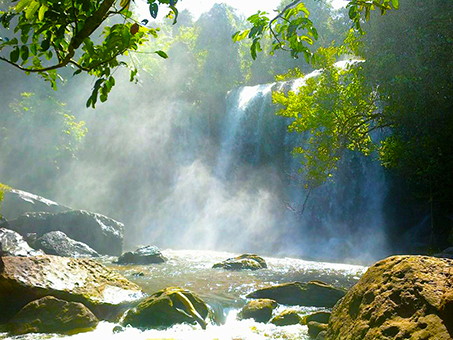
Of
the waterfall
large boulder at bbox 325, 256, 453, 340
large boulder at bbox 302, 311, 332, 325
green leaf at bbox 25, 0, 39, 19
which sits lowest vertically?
large boulder at bbox 302, 311, 332, 325

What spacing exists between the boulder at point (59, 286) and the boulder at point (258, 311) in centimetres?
255

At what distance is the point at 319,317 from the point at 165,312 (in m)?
3.11

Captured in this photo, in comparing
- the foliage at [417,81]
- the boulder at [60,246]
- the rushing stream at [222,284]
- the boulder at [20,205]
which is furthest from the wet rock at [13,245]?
the foliage at [417,81]

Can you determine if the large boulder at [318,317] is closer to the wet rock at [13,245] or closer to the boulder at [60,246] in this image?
the wet rock at [13,245]

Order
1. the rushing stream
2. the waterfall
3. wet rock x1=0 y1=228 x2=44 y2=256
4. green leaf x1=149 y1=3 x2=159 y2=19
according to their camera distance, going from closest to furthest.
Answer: green leaf x1=149 y1=3 x2=159 y2=19, the rushing stream, wet rock x1=0 y1=228 x2=44 y2=256, the waterfall

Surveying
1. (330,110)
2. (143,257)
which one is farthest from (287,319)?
(143,257)

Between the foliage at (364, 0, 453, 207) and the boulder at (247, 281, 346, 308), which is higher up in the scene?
the foliage at (364, 0, 453, 207)

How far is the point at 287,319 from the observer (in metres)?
8.16

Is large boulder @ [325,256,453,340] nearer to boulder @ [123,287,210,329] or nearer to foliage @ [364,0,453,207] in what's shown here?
boulder @ [123,287,210,329]

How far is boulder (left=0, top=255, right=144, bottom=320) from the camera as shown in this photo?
7.98 meters

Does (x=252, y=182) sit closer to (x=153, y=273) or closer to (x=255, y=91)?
(x=255, y=91)

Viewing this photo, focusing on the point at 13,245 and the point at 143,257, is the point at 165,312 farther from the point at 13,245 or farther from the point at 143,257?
the point at 13,245

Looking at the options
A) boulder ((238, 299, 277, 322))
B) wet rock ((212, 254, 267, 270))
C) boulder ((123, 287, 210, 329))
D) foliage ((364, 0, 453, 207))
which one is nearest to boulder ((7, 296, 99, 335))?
boulder ((123, 287, 210, 329))

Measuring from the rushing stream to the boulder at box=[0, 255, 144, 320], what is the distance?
771mm
